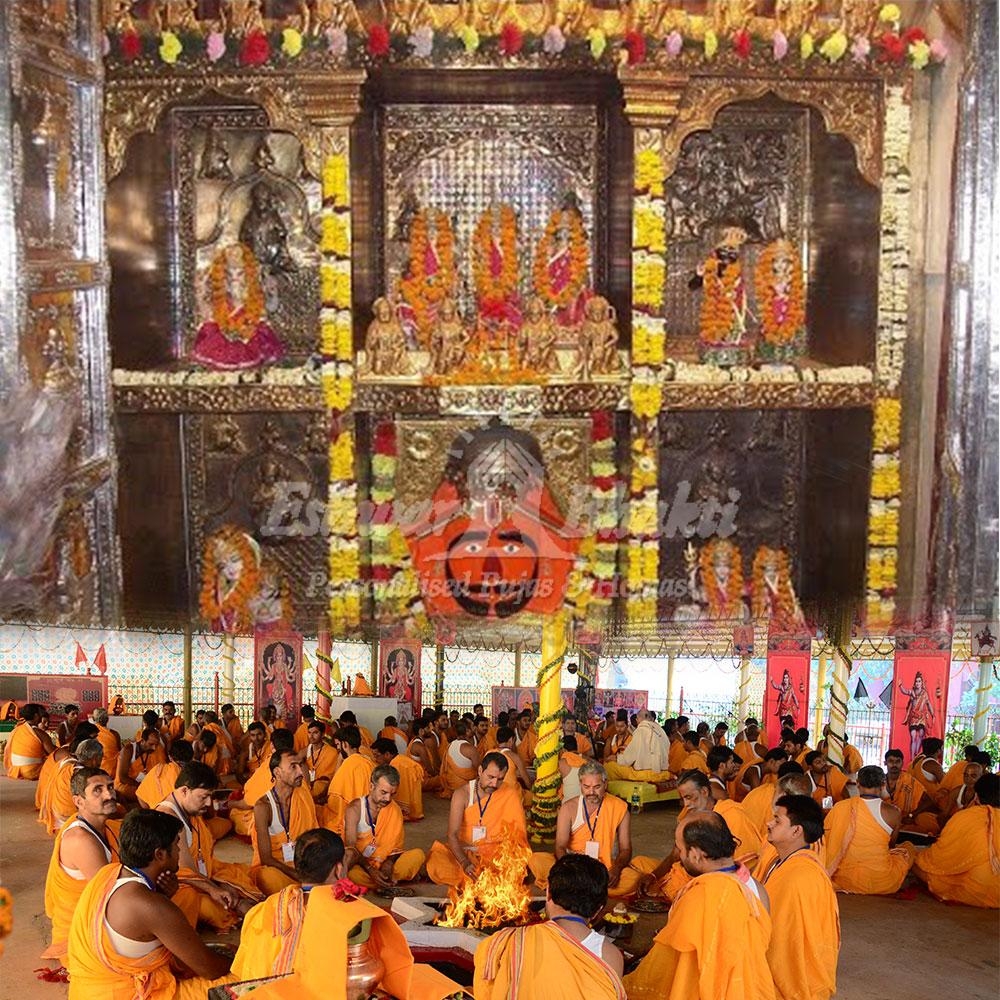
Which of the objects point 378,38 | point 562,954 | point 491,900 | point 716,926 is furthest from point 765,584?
point 562,954

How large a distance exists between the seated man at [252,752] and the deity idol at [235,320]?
3.03 metres

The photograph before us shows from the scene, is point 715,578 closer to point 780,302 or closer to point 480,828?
point 780,302

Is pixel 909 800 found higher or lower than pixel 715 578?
lower

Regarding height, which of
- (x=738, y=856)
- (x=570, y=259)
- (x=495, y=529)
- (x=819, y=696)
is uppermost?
(x=570, y=259)

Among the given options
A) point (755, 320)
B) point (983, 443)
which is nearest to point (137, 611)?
point (755, 320)

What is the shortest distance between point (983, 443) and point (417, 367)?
419 centimetres

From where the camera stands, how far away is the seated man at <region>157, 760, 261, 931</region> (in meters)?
6.79

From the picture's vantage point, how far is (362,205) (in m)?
9.34

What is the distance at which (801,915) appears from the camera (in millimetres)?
6078

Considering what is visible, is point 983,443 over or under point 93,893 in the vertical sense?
over

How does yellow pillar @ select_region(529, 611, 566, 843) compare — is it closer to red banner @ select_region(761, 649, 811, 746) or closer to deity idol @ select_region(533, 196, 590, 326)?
deity idol @ select_region(533, 196, 590, 326)

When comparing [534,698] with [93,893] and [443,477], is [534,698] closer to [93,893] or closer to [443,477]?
[443,477]

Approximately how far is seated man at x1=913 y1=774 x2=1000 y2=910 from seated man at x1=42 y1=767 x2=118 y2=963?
5172mm

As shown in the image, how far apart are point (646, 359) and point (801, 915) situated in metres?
4.49
